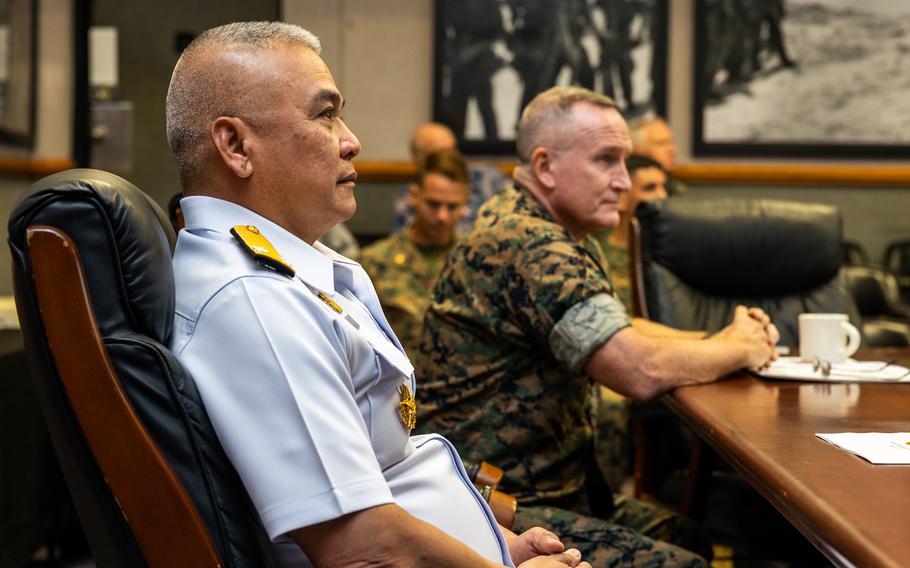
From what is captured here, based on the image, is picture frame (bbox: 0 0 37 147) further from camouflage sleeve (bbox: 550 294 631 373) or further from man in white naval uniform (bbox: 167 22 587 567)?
man in white naval uniform (bbox: 167 22 587 567)

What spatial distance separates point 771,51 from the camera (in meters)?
5.07

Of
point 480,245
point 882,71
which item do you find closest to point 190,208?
point 480,245

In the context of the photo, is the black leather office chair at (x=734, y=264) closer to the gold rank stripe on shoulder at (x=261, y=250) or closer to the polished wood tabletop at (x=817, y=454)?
the polished wood tabletop at (x=817, y=454)

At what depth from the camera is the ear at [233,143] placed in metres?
1.10

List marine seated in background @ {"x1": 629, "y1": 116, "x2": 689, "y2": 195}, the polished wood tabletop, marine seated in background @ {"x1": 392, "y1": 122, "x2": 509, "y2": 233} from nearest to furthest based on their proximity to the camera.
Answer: the polished wood tabletop
marine seated in background @ {"x1": 629, "y1": 116, "x2": 689, "y2": 195}
marine seated in background @ {"x1": 392, "y1": 122, "x2": 509, "y2": 233}

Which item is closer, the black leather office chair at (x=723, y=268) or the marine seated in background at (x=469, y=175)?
the black leather office chair at (x=723, y=268)

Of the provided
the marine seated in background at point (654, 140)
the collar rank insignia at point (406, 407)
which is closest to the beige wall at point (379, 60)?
the marine seated in background at point (654, 140)

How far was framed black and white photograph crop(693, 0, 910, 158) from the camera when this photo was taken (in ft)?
16.5

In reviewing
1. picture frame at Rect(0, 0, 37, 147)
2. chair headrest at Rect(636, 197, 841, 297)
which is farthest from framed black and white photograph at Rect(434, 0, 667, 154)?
chair headrest at Rect(636, 197, 841, 297)

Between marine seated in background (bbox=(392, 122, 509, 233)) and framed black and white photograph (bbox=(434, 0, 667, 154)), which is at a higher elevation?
framed black and white photograph (bbox=(434, 0, 667, 154))

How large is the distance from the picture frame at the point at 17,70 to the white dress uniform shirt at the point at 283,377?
9.32 ft

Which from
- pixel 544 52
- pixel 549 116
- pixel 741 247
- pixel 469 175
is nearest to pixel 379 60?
pixel 544 52

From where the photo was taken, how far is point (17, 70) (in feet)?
12.4

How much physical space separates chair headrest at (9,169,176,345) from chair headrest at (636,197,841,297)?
180 centimetres
